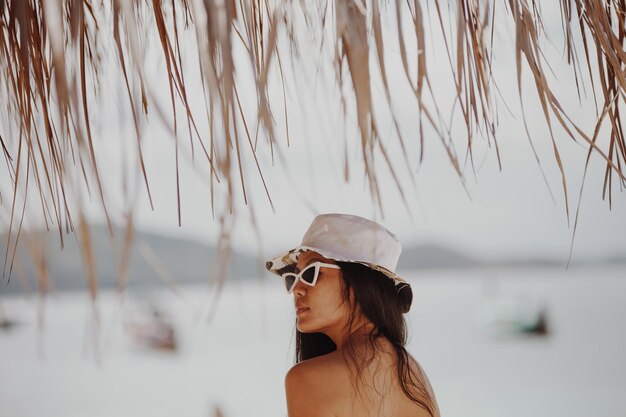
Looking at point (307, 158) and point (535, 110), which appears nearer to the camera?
point (307, 158)

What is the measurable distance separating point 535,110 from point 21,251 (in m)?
0.77

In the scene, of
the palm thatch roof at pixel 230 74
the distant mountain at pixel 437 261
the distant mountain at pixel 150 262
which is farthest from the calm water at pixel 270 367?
the distant mountain at pixel 437 261

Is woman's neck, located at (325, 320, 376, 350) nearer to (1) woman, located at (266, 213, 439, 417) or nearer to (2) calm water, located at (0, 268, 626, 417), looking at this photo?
(1) woman, located at (266, 213, 439, 417)

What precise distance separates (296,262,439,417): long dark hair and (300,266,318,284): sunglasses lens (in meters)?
0.06

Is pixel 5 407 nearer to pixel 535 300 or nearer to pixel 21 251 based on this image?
pixel 21 251

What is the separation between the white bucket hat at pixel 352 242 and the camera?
1.61m

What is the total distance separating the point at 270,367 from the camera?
1388 centimetres

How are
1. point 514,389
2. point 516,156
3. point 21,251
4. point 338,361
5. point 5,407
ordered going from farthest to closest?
point 514,389 → point 5,407 → point 338,361 → point 516,156 → point 21,251

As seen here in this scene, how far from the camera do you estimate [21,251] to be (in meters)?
0.83

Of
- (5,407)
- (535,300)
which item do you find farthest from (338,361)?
(535,300)

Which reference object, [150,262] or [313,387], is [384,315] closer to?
[313,387]

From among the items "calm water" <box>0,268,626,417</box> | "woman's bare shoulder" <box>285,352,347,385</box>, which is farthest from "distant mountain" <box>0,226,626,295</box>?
"calm water" <box>0,268,626,417</box>

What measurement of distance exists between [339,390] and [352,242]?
1.09 feet

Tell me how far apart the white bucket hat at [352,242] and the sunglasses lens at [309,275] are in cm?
5
